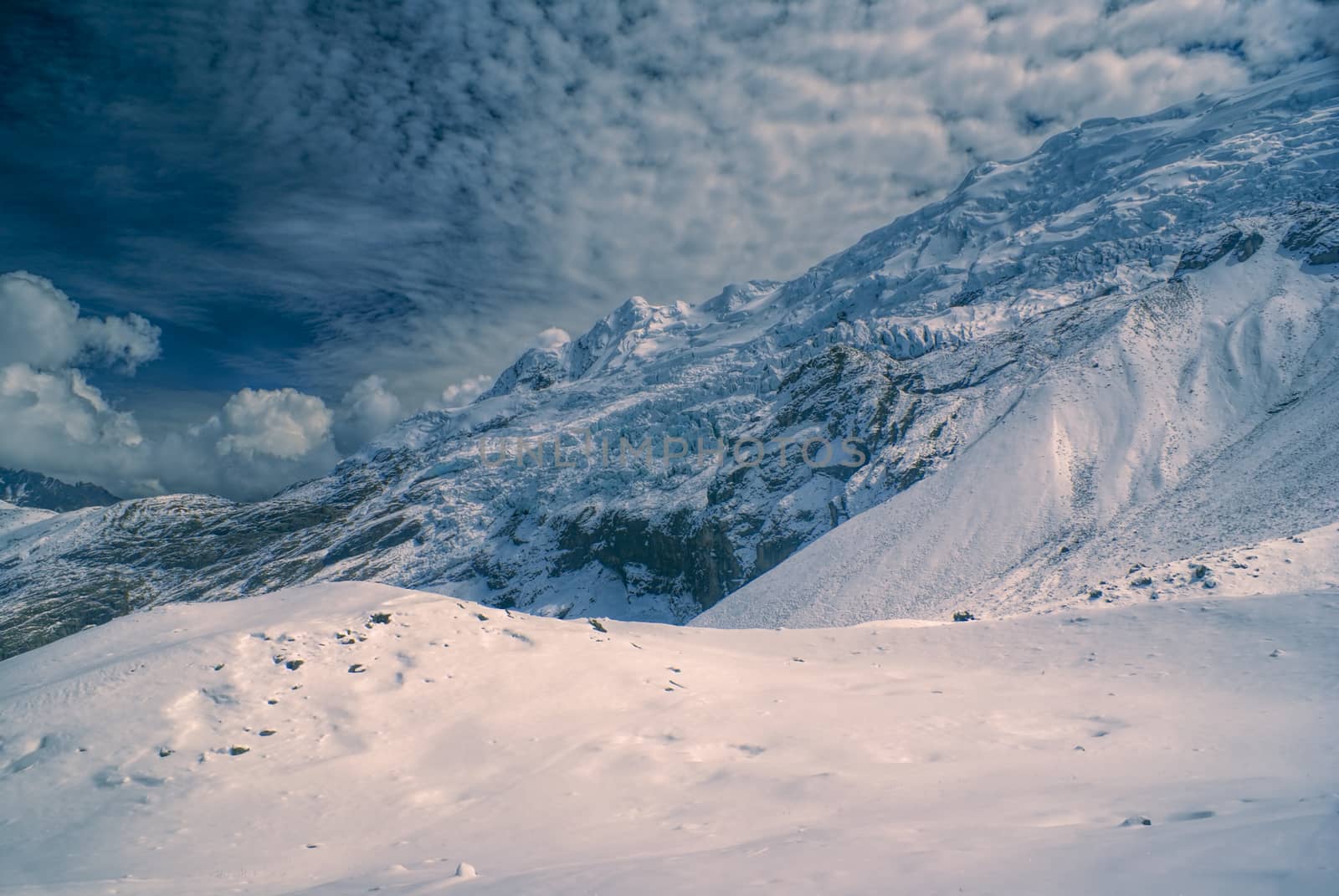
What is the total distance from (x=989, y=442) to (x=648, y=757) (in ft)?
253

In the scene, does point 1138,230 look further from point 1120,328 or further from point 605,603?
point 605,603

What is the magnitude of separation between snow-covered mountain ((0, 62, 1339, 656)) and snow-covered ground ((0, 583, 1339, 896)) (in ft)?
62.2

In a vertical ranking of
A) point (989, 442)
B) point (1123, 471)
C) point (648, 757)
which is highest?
point (989, 442)

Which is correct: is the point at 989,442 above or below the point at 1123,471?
above

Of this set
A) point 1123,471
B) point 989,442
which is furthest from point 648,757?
point 989,442

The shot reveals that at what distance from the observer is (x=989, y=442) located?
75812mm

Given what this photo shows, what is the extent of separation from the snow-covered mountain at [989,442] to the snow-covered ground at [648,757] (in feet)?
62.2

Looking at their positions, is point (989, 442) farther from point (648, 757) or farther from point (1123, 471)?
point (648, 757)

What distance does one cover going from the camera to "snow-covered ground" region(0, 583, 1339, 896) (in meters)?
5.88

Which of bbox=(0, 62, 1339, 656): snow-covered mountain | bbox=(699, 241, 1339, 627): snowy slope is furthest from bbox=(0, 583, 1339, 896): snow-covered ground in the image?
bbox=(699, 241, 1339, 627): snowy slope

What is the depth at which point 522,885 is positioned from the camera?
6238 millimetres

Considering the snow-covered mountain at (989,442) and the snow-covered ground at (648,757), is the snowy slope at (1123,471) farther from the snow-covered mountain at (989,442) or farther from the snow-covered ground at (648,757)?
the snow-covered ground at (648,757)

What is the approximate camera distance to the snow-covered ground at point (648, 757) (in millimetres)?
5883

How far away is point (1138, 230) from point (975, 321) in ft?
129
